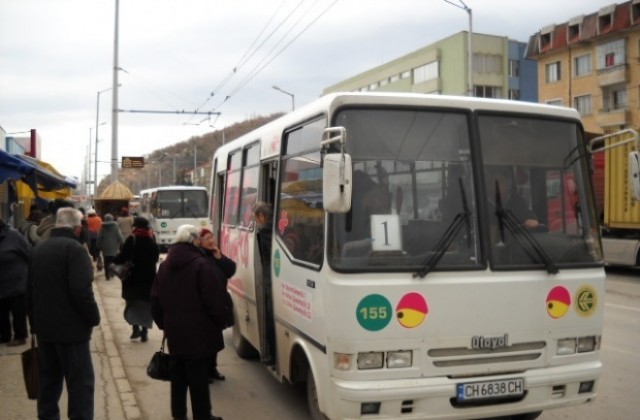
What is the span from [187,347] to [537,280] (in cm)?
278

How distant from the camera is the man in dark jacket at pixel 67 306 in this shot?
4.70 meters

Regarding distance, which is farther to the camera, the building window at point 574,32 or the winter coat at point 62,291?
the building window at point 574,32

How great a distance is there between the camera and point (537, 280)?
4695mm

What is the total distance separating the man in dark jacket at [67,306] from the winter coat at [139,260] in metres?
3.67

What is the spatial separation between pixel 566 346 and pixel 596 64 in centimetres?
4462

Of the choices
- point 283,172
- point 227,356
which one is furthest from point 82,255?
point 227,356

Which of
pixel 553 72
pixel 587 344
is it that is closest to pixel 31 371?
pixel 587 344

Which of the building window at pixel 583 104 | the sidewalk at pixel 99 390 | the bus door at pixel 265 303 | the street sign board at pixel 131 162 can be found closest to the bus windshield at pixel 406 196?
the bus door at pixel 265 303

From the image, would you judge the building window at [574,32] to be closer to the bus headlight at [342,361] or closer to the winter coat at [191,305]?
the winter coat at [191,305]

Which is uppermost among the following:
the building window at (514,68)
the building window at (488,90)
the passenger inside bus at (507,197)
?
the building window at (514,68)

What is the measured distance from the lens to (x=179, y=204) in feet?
91.6

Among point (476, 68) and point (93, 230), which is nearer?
point (93, 230)

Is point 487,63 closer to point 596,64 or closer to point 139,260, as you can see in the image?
point 596,64

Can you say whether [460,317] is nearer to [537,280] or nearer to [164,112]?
[537,280]
